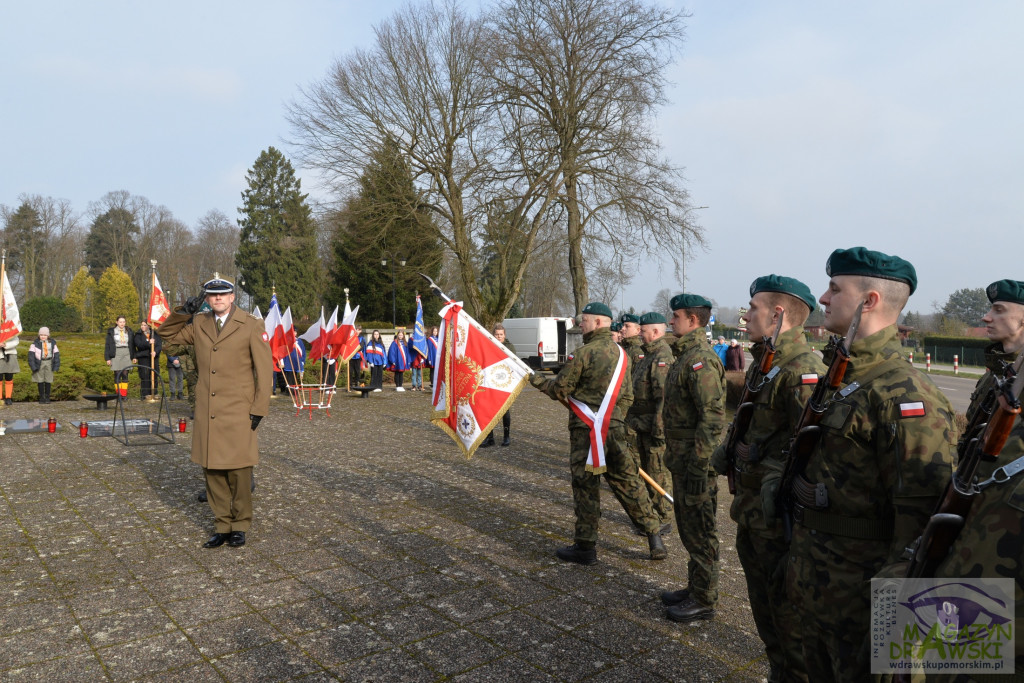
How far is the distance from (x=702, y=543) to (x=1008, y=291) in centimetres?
234

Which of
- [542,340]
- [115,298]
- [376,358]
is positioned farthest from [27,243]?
[376,358]

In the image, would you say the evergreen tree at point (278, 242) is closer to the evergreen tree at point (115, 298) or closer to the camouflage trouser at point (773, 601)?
the evergreen tree at point (115, 298)

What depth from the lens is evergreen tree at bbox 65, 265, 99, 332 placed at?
46812 millimetres

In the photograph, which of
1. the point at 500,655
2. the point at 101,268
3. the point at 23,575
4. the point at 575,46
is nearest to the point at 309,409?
the point at 23,575

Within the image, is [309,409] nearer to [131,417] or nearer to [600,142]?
[131,417]

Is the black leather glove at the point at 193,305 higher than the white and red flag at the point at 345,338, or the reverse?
the black leather glove at the point at 193,305

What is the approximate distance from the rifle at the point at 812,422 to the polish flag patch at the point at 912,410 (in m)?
0.24

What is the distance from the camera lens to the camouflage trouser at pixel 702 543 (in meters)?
4.46

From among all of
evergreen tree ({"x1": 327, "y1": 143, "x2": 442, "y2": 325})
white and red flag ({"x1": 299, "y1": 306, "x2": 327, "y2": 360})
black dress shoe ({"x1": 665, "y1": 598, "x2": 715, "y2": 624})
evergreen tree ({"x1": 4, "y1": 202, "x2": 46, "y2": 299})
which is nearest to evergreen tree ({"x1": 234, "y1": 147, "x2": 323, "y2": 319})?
evergreen tree ({"x1": 4, "y1": 202, "x2": 46, "y2": 299})

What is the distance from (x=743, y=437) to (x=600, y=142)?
24337 mm

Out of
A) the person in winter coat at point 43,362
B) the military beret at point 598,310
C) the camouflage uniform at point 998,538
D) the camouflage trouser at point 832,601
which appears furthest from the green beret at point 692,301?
the person in winter coat at point 43,362

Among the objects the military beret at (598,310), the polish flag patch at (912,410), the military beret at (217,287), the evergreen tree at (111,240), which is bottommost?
the polish flag patch at (912,410)

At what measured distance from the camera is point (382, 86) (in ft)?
93.5

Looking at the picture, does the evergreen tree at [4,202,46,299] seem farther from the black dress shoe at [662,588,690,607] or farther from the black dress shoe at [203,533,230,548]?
the black dress shoe at [662,588,690,607]
